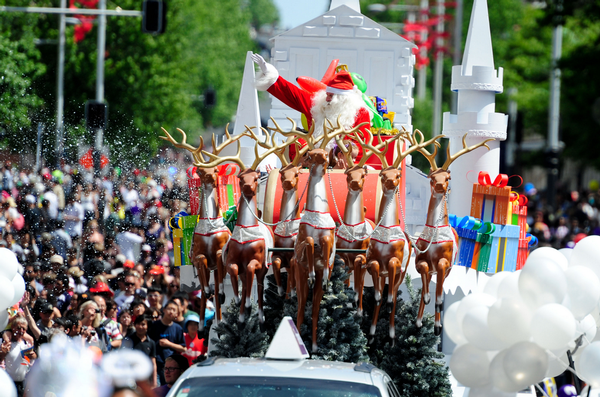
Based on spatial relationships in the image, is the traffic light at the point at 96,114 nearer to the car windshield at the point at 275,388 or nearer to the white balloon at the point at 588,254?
the white balloon at the point at 588,254

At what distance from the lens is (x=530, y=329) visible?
664 cm

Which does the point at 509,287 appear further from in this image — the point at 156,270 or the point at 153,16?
the point at 153,16

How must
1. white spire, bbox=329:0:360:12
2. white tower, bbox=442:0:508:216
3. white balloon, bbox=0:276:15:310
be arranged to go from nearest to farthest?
white balloon, bbox=0:276:15:310
white tower, bbox=442:0:508:216
white spire, bbox=329:0:360:12

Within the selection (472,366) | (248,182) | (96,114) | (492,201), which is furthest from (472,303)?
(96,114)

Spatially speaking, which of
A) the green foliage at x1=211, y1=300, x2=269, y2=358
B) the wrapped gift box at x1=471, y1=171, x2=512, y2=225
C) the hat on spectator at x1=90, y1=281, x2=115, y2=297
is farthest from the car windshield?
the hat on spectator at x1=90, y1=281, x2=115, y2=297

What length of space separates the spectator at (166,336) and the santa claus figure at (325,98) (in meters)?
2.55

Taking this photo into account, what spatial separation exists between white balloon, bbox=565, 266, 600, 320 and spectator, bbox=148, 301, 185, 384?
4667 millimetres

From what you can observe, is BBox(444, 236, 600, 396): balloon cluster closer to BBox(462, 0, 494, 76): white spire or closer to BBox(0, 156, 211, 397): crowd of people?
BBox(0, 156, 211, 397): crowd of people

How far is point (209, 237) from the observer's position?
8.90m

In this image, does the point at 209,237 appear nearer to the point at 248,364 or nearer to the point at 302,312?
the point at 302,312

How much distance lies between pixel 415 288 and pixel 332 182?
139 centimetres

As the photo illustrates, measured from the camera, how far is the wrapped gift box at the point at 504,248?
1011 centimetres

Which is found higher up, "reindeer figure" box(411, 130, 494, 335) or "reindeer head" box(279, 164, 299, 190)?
"reindeer head" box(279, 164, 299, 190)

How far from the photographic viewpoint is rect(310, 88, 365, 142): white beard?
1023 centimetres
